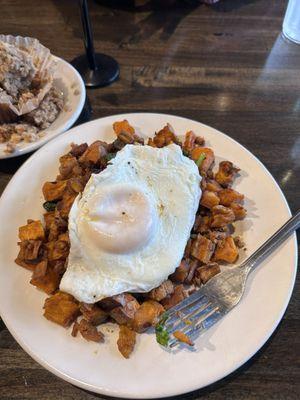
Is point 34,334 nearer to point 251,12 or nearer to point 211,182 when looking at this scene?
point 211,182

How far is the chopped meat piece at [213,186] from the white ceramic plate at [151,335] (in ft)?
0.45

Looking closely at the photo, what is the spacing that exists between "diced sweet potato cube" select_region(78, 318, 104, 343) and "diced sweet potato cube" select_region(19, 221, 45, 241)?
419mm

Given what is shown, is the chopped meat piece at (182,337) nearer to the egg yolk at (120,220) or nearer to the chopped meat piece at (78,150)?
the egg yolk at (120,220)

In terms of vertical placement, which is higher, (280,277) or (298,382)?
(280,277)

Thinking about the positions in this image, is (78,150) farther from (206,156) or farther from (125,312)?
(125,312)

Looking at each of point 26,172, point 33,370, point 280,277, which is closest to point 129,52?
point 26,172

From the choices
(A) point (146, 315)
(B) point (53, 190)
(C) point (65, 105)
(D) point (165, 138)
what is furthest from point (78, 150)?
(A) point (146, 315)

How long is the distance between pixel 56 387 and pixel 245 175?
122 centimetres

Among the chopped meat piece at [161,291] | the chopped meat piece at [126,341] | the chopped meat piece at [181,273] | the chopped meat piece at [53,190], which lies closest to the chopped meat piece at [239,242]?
the chopped meat piece at [181,273]

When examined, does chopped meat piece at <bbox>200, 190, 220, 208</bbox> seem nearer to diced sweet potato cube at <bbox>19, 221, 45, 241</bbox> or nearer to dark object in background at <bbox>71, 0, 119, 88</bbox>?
diced sweet potato cube at <bbox>19, 221, 45, 241</bbox>

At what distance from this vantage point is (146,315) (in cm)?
133

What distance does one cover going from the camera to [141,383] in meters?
1.20

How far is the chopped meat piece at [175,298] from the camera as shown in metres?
1.41

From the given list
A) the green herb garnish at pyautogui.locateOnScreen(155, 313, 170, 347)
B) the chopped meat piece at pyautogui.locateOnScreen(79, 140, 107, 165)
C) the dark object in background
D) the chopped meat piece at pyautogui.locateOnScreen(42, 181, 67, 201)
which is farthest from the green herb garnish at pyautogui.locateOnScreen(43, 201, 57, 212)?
the dark object in background
